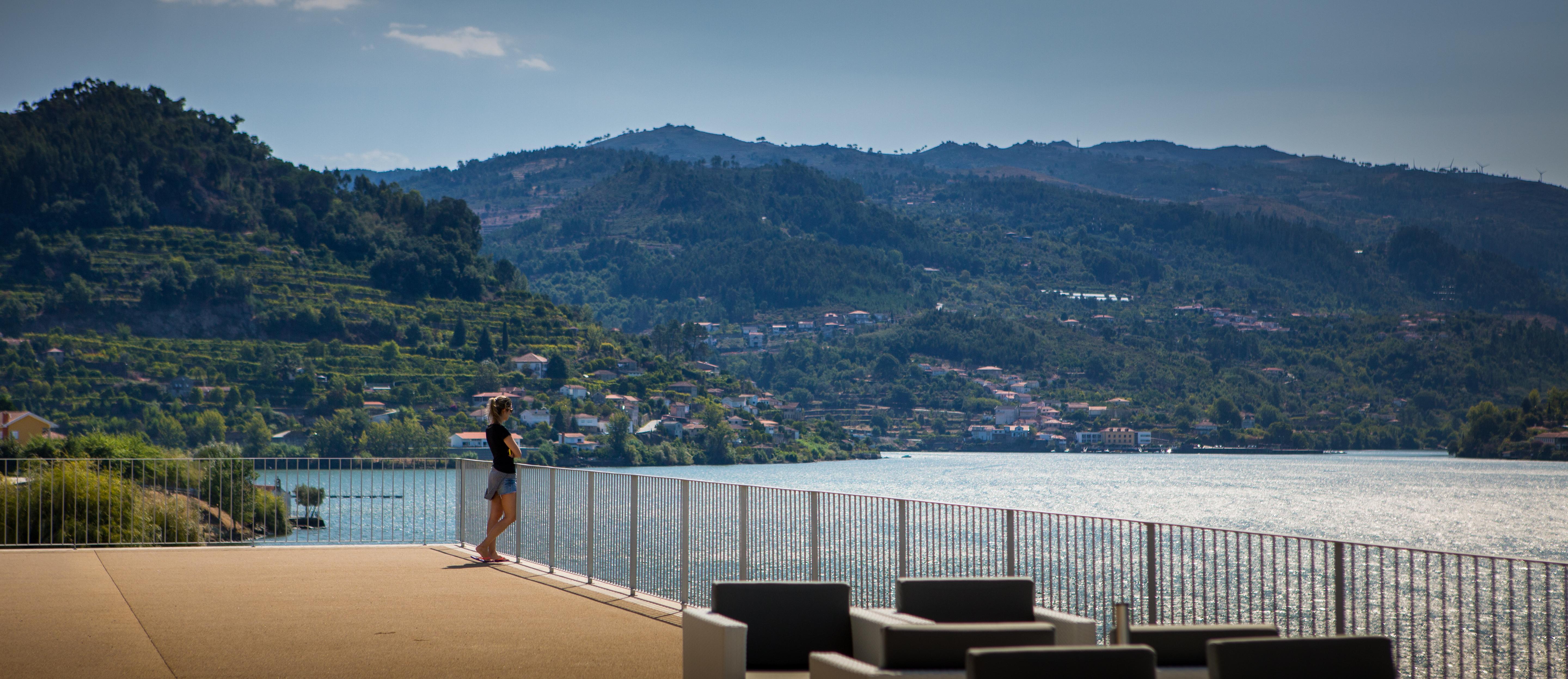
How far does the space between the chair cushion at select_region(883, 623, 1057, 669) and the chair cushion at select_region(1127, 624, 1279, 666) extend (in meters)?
0.36

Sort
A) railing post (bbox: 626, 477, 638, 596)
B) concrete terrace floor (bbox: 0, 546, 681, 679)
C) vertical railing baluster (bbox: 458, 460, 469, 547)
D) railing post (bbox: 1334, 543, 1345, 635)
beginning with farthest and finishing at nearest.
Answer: vertical railing baluster (bbox: 458, 460, 469, 547)
railing post (bbox: 626, 477, 638, 596)
concrete terrace floor (bbox: 0, 546, 681, 679)
railing post (bbox: 1334, 543, 1345, 635)

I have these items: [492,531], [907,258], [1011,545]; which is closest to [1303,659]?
[1011,545]

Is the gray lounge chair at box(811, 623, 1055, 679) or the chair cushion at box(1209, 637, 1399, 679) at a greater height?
the chair cushion at box(1209, 637, 1399, 679)

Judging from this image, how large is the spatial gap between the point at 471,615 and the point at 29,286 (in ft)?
288

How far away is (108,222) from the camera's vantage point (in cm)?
8794

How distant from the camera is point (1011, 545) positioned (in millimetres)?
5832

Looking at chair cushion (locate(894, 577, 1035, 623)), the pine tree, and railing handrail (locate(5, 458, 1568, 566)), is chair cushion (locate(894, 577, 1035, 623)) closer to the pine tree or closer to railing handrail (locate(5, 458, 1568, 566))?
railing handrail (locate(5, 458, 1568, 566))

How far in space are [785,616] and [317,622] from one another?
3.50 m

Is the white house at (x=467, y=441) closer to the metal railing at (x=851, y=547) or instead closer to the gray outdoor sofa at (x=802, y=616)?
the metal railing at (x=851, y=547)

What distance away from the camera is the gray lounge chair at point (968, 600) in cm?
484

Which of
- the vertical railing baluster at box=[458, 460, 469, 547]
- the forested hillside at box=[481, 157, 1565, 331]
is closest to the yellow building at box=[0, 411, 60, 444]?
the vertical railing baluster at box=[458, 460, 469, 547]

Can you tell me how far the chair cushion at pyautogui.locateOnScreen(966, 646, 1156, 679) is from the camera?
125 inches

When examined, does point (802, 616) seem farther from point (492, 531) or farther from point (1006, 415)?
point (1006, 415)

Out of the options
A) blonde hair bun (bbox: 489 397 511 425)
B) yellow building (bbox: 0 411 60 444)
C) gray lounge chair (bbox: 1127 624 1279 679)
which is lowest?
yellow building (bbox: 0 411 60 444)
